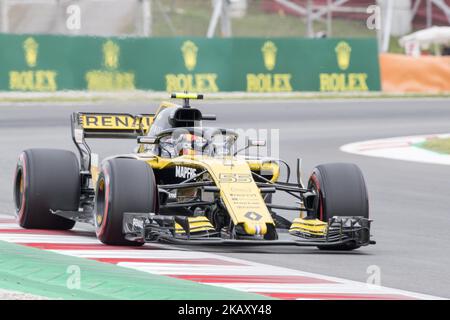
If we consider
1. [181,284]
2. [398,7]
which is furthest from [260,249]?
[398,7]

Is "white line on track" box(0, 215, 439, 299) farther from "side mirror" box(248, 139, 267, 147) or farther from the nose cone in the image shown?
"side mirror" box(248, 139, 267, 147)

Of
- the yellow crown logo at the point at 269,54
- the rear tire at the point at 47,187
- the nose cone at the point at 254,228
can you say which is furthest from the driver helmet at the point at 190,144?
the yellow crown logo at the point at 269,54

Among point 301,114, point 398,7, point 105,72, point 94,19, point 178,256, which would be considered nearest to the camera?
point 178,256

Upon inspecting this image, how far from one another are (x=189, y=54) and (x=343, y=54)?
480cm

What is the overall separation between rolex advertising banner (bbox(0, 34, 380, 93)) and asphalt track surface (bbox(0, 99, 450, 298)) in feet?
3.86

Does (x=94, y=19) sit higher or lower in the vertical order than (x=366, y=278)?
higher

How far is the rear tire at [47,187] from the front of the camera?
11.5 meters

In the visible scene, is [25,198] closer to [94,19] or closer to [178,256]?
[178,256]

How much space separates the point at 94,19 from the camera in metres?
56.7

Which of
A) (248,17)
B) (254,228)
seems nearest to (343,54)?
(254,228)

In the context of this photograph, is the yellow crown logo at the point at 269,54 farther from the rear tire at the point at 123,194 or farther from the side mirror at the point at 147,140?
the rear tire at the point at 123,194

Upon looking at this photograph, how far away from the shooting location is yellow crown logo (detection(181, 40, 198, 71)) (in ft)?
108

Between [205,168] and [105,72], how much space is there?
2112 centimetres

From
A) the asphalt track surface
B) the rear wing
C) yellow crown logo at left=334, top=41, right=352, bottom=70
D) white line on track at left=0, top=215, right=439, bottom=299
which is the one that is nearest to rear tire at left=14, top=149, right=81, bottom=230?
white line on track at left=0, top=215, right=439, bottom=299
